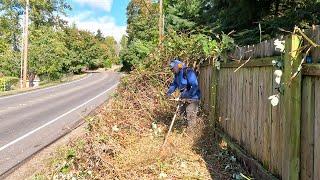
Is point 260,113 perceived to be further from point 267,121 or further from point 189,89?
point 189,89

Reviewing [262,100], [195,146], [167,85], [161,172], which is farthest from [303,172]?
[167,85]

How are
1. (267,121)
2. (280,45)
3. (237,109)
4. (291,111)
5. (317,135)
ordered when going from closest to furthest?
(317,135), (291,111), (280,45), (267,121), (237,109)

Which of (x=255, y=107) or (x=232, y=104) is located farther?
(x=232, y=104)

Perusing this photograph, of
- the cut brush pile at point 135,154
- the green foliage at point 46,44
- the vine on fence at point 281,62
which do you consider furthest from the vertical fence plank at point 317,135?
the green foliage at point 46,44

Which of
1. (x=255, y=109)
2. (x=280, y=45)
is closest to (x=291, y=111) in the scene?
(x=280, y=45)

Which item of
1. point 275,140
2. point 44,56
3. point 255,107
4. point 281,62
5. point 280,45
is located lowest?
point 275,140

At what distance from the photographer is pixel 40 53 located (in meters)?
47.6

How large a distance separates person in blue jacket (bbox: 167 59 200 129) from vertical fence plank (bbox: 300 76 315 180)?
4.28m

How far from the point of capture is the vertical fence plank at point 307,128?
3744mm

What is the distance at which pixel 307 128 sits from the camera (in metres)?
3.85

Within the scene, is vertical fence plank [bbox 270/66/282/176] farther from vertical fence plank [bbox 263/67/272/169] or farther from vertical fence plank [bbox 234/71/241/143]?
vertical fence plank [bbox 234/71/241/143]

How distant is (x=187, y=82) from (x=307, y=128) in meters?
4.67

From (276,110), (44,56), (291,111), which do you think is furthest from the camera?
(44,56)

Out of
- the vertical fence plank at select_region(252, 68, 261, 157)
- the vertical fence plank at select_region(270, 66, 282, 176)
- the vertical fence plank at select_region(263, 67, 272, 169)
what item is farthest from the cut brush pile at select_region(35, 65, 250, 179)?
the vertical fence plank at select_region(270, 66, 282, 176)
